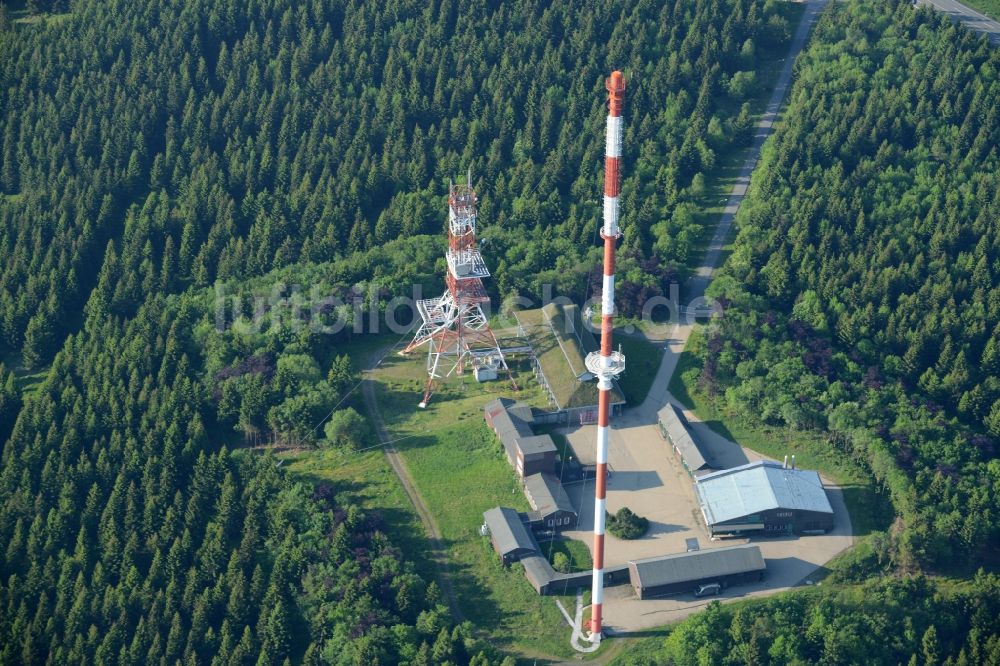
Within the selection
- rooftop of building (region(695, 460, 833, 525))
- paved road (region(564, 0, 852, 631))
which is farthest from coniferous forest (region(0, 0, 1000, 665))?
rooftop of building (region(695, 460, 833, 525))

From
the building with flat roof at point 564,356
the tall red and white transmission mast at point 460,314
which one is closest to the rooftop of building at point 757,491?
the building with flat roof at point 564,356

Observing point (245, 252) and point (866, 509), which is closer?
point (866, 509)

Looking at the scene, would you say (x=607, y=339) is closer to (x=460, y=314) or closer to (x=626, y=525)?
(x=626, y=525)

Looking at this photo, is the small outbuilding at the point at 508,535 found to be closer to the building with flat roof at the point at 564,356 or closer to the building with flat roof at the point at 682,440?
the building with flat roof at the point at 564,356

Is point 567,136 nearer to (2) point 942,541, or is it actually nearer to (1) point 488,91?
(1) point 488,91

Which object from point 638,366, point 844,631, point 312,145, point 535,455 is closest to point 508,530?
point 535,455

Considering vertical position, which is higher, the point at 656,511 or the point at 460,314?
the point at 460,314

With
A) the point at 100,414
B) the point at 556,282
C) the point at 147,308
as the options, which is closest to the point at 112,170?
the point at 147,308
